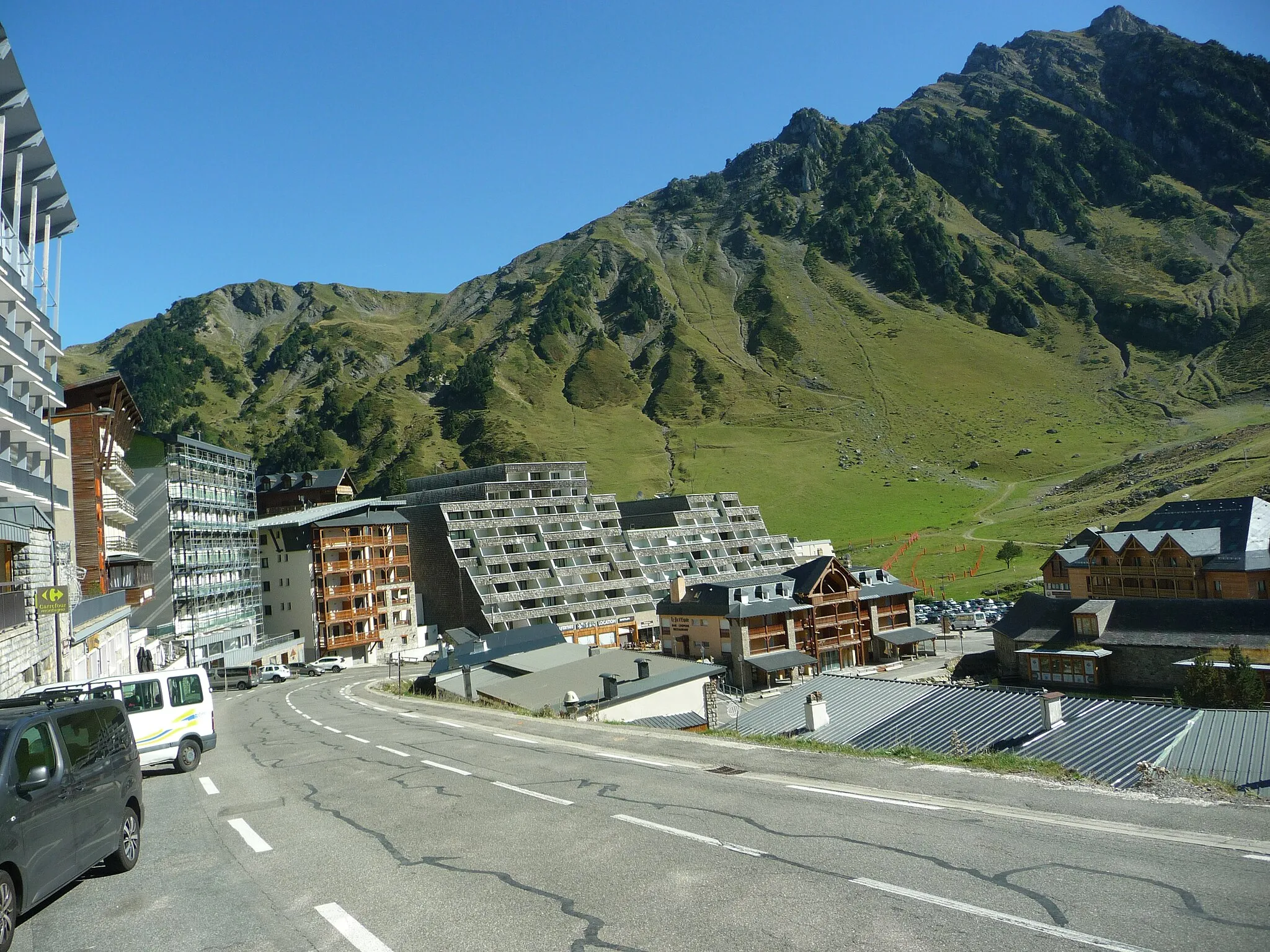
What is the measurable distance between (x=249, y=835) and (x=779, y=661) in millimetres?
60140

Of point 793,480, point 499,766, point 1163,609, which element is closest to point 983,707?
point 499,766

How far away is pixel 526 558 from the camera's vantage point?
95125 millimetres

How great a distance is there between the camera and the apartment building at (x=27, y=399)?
26688mm

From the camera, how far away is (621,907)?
25.9ft

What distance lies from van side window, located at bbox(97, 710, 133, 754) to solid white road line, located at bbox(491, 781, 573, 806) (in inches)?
230

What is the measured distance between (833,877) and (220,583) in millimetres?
86052

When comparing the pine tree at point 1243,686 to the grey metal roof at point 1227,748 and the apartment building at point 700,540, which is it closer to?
the grey metal roof at point 1227,748

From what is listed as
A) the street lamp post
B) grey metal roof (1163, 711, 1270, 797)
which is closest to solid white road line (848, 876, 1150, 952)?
grey metal roof (1163, 711, 1270, 797)

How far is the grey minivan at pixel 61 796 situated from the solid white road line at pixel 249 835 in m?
1.36

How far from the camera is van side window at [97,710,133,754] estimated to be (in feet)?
34.1

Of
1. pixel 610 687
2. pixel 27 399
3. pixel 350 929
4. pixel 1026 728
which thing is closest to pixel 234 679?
pixel 27 399

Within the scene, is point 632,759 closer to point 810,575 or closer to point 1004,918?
point 1004,918

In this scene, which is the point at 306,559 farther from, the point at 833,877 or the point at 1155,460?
the point at 1155,460

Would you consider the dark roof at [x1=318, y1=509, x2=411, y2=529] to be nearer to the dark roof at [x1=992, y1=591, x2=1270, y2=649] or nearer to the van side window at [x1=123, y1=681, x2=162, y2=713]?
the dark roof at [x1=992, y1=591, x2=1270, y2=649]
